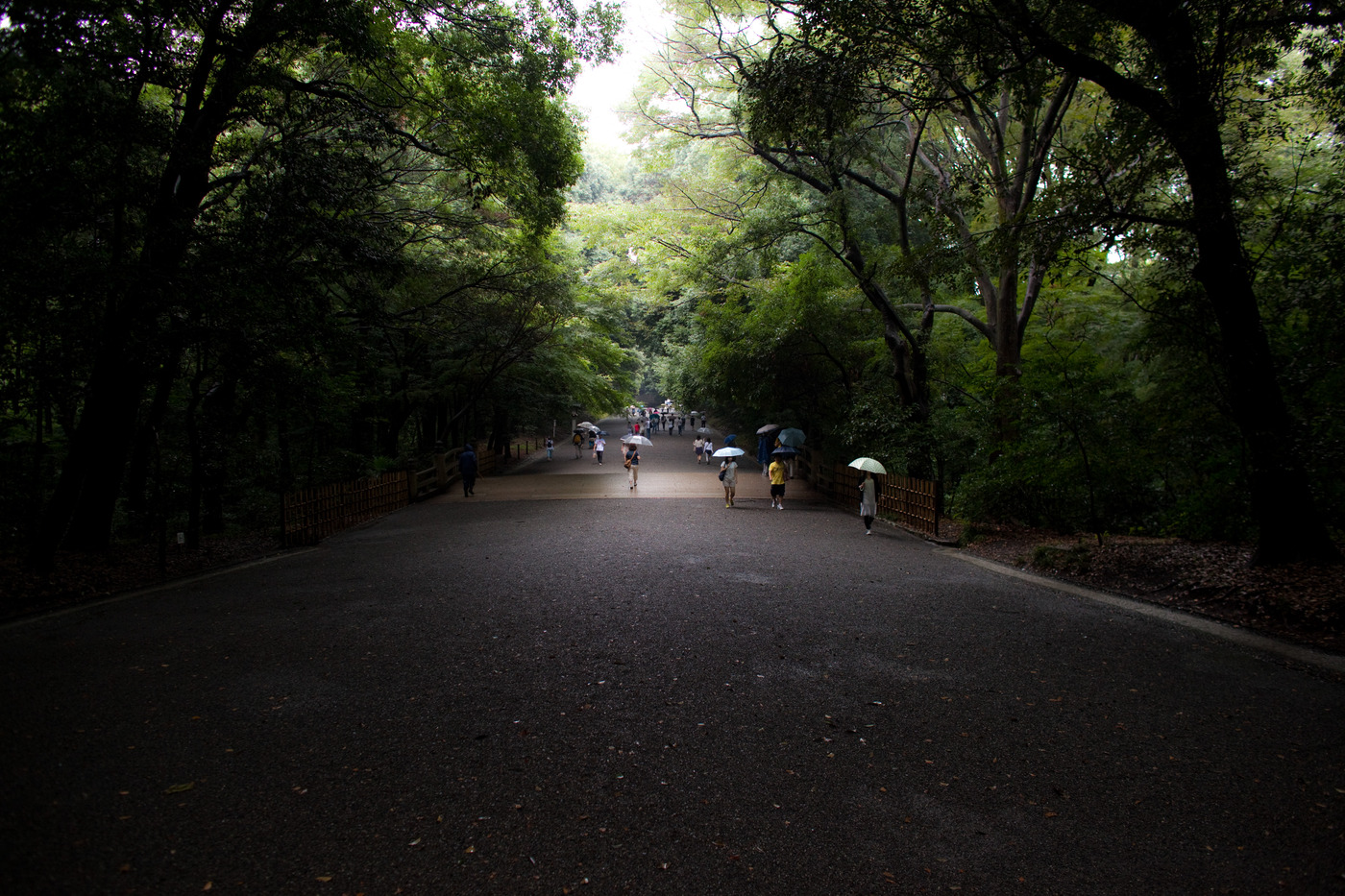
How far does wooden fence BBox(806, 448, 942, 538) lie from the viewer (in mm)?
13094

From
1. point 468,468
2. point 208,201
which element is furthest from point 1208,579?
point 468,468

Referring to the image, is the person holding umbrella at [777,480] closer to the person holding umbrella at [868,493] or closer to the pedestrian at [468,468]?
the person holding umbrella at [868,493]

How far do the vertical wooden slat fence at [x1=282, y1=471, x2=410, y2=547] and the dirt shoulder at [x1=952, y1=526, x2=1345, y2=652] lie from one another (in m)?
11.9

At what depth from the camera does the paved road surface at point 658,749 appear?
9.78 ft

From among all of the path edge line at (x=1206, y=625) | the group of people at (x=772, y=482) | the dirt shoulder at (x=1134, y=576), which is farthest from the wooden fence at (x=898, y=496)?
the path edge line at (x=1206, y=625)

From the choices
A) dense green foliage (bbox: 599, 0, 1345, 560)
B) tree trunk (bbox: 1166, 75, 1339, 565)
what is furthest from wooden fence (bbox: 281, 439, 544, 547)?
tree trunk (bbox: 1166, 75, 1339, 565)

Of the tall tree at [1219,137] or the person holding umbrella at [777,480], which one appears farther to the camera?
the person holding umbrella at [777,480]

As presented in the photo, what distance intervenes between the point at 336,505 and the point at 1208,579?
14112 millimetres

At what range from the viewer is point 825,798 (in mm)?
3490

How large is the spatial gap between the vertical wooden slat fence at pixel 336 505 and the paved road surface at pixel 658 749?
452 cm

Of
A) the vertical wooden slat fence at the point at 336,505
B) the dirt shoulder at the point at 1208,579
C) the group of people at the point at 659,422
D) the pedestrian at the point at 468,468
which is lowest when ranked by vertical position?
the vertical wooden slat fence at the point at 336,505

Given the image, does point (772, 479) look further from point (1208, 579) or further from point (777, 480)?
point (1208, 579)

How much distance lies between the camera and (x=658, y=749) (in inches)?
157

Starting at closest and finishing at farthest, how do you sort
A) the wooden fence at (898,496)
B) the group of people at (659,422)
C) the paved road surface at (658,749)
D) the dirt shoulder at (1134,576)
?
the paved road surface at (658,749) < the dirt shoulder at (1134,576) < the wooden fence at (898,496) < the group of people at (659,422)
